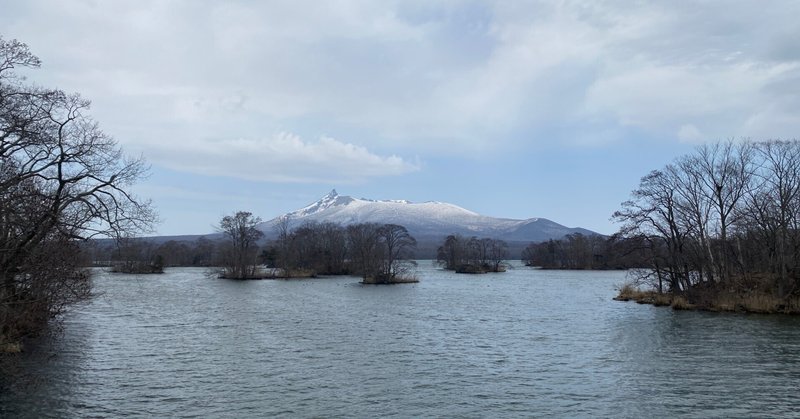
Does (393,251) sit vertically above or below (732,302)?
above

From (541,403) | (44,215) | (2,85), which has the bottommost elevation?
(541,403)

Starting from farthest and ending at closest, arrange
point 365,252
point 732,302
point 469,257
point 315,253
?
point 469,257, point 315,253, point 365,252, point 732,302

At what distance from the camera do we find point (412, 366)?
2394 cm

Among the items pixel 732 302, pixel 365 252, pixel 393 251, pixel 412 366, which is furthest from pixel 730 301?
pixel 393 251

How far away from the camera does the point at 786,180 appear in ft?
147

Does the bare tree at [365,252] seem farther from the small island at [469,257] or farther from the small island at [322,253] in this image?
the small island at [469,257]

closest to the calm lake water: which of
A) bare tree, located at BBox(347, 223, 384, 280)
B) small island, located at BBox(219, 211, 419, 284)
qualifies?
bare tree, located at BBox(347, 223, 384, 280)

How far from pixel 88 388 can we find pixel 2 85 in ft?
34.6

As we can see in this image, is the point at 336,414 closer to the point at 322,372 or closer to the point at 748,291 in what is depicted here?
the point at 322,372

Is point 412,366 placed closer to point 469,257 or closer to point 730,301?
point 730,301


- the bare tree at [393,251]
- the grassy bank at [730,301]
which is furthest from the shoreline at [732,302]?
the bare tree at [393,251]

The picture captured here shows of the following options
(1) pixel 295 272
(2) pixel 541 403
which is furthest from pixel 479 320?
(1) pixel 295 272

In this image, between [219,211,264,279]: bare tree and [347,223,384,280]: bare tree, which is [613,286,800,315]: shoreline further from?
[219,211,264,279]: bare tree

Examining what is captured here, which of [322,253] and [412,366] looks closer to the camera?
[412,366]
